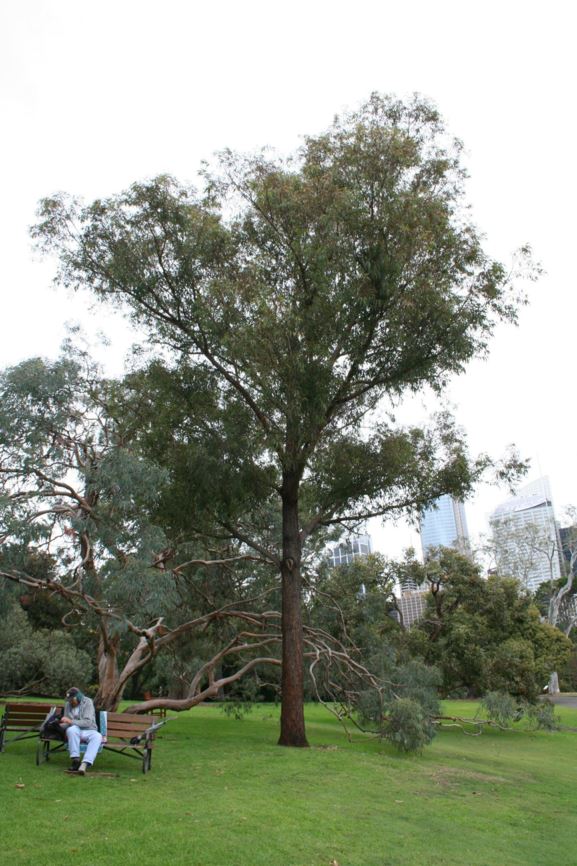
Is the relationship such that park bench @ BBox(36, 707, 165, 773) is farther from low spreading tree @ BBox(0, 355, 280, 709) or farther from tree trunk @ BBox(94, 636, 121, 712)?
tree trunk @ BBox(94, 636, 121, 712)

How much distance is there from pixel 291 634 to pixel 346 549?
7.32 m

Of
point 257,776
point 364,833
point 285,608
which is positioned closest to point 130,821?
point 364,833

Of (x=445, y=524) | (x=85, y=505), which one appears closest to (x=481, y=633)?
(x=85, y=505)

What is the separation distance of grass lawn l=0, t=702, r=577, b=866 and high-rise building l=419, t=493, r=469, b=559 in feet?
16.5

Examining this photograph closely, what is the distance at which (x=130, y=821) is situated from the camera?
577 centimetres

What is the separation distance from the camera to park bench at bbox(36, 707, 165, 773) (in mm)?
8477

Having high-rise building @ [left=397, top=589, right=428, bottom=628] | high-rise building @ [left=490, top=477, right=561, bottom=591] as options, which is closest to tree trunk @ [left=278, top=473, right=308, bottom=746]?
high-rise building @ [left=397, top=589, right=428, bottom=628]

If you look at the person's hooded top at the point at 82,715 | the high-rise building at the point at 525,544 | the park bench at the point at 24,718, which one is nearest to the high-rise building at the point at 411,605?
the park bench at the point at 24,718

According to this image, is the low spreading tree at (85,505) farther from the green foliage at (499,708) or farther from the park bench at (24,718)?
the green foliage at (499,708)

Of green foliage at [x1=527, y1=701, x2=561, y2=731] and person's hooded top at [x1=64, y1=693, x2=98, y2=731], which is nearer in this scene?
person's hooded top at [x1=64, y1=693, x2=98, y2=731]

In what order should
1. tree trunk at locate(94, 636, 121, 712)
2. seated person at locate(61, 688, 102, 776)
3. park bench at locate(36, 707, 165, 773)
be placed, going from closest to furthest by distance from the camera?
1. seated person at locate(61, 688, 102, 776)
2. park bench at locate(36, 707, 165, 773)
3. tree trunk at locate(94, 636, 121, 712)

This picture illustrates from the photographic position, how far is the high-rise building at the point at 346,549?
17.8m

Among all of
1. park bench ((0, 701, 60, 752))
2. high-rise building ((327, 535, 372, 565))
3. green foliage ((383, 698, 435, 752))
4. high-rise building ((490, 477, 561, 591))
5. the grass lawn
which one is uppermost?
→ high-rise building ((490, 477, 561, 591))

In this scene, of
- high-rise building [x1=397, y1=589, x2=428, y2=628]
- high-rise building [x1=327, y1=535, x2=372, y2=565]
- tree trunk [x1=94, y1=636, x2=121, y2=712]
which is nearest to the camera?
tree trunk [x1=94, y1=636, x2=121, y2=712]
